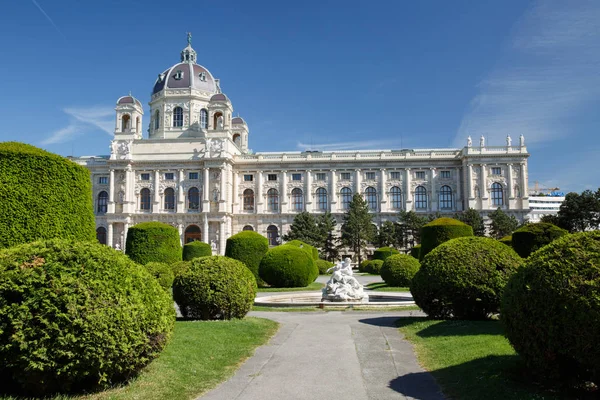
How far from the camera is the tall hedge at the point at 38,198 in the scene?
8672mm

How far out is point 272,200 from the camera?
62625mm

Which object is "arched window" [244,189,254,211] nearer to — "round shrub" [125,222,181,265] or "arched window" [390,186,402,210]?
"arched window" [390,186,402,210]

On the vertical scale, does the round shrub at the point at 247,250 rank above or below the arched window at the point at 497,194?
below

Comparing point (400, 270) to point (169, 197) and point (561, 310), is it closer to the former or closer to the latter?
point (561, 310)

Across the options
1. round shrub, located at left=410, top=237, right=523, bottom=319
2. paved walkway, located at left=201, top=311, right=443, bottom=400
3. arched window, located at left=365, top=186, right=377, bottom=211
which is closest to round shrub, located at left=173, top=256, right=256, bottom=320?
paved walkway, located at left=201, top=311, right=443, bottom=400

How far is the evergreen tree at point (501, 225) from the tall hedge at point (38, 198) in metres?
47.5

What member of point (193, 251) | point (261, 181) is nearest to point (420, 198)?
point (261, 181)

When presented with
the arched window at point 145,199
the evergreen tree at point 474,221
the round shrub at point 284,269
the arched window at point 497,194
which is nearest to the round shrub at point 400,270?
the round shrub at point 284,269

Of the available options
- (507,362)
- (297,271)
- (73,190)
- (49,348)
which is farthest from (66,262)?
(297,271)

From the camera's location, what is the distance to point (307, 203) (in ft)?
201

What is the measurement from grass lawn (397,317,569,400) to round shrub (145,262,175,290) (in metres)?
10.8

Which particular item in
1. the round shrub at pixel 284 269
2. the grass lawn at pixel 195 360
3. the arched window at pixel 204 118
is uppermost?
the arched window at pixel 204 118

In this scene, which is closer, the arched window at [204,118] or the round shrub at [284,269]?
the round shrub at [284,269]

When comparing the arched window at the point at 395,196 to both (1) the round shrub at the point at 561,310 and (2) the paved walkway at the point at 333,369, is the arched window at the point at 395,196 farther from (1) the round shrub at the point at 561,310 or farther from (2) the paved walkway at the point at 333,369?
(1) the round shrub at the point at 561,310
